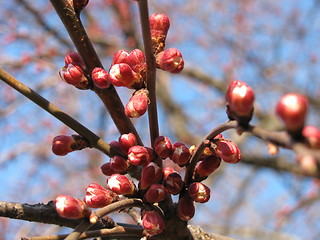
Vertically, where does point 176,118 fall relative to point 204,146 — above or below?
above

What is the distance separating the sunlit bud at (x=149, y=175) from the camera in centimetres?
132

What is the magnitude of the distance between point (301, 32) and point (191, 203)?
9177 millimetres

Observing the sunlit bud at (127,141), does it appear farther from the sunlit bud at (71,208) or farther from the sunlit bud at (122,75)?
the sunlit bud at (71,208)

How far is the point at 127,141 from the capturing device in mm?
1382

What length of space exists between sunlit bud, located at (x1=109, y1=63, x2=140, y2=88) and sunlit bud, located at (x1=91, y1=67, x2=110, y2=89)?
0.02 metres

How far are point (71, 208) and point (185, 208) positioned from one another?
1.41ft

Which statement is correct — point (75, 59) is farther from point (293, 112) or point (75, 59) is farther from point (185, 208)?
point (293, 112)

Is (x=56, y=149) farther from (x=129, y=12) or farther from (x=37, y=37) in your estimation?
(x=129, y=12)

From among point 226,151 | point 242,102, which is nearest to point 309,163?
point 242,102

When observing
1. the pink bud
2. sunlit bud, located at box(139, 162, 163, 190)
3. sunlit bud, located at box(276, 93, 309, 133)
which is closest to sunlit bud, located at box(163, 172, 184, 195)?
sunlit bud, located at box(139, 162, 163, 190)

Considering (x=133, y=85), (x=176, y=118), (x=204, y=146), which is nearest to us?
(x=204, y=146)

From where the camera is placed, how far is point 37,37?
7.05 metres

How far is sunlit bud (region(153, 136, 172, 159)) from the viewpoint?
4.34 ft

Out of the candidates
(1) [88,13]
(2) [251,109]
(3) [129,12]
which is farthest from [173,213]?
(1) [88,13]
